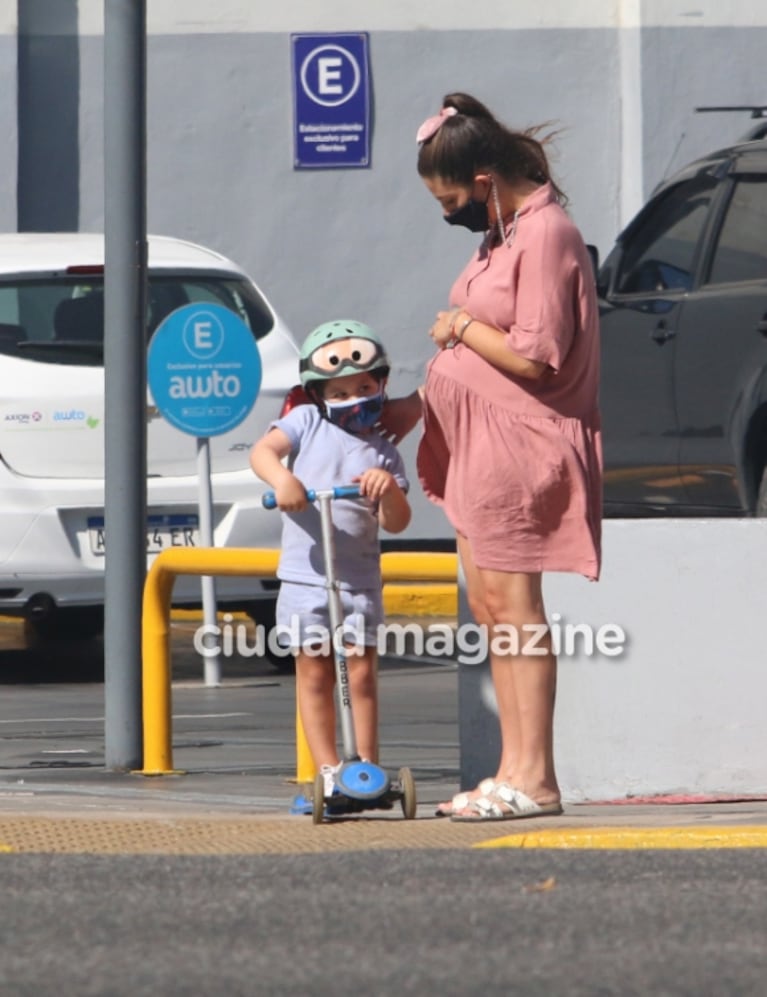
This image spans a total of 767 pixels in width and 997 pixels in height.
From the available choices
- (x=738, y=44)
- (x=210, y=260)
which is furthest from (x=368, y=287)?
(x=210, y=260)

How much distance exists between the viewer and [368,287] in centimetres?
1612

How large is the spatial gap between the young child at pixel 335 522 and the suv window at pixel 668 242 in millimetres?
3209

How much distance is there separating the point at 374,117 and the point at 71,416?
6088 millimetres

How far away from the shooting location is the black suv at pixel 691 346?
891 cm

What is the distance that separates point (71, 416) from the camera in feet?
34.2

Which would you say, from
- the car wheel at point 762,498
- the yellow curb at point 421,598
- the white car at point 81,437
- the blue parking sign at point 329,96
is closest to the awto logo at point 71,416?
the white car at point 81,437

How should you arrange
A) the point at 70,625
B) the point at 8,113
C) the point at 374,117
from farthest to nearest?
the point at 374,117, the point at 8,113, the point at 70,625

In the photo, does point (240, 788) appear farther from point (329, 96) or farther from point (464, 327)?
point (329, 96)

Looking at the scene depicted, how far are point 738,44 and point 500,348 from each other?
1061 cm

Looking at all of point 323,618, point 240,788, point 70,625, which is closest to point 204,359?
point 70,625

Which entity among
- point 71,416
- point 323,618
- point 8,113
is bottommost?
point 323,618

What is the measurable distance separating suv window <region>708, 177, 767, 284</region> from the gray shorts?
3.05 metres

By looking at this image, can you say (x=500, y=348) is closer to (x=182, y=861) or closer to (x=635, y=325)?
(x=182, y=861)

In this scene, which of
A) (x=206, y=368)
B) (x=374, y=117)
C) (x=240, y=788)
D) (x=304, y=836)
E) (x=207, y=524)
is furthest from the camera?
(x=374, y=117)
